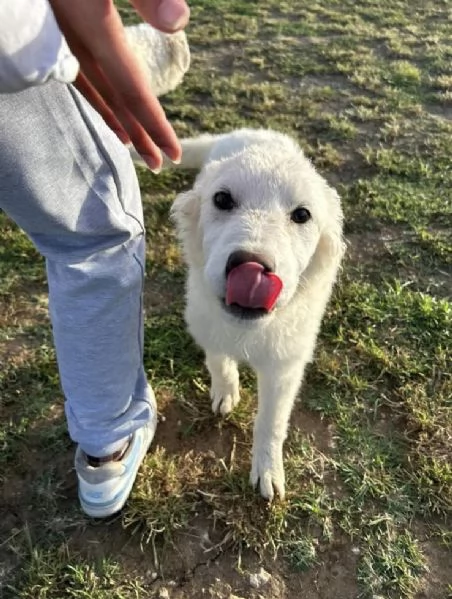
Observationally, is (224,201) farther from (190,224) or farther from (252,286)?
(252,286)

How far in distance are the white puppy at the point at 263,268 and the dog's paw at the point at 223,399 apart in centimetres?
8

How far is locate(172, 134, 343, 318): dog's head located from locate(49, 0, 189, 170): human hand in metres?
0.36

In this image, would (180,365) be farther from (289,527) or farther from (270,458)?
(289,527)

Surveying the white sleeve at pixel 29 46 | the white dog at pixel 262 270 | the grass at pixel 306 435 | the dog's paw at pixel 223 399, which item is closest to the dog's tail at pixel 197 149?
the grass at pixel 306 435

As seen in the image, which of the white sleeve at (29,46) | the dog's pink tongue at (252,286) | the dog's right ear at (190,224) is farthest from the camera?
the dog's right ear at (190,224)

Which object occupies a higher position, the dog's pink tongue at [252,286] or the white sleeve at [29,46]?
the white sleeve at [29,46]

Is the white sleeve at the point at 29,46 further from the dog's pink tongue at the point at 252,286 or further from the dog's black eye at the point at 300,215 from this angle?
the dog's black eye at the point at 300,215

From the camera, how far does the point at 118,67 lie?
1.43 m

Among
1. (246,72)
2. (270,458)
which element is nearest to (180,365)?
(270,458)

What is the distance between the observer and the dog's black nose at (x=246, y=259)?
1.82 meters

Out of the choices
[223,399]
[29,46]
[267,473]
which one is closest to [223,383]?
[223,399]

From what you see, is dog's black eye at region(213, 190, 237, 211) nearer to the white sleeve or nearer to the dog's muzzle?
the dog's muzzle

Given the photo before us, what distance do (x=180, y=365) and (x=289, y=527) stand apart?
37.2 inches

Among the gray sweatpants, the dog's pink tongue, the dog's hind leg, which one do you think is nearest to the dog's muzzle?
the dog's pink tongue
